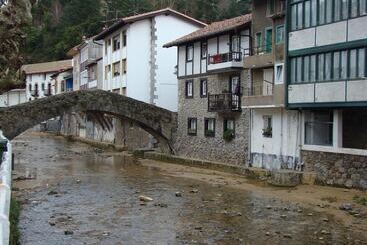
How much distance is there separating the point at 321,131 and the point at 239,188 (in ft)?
16.3

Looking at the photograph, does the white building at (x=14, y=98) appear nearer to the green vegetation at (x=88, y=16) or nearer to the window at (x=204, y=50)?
the green vegetation at (x=88, y=16)

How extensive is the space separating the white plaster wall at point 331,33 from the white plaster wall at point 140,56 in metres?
22.4

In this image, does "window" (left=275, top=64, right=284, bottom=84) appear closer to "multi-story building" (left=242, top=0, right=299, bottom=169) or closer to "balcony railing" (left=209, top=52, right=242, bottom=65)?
"multi-story building" (left=242, top=0, right=299, bottom=169)

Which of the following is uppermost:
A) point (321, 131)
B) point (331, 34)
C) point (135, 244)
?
point (331, 34)

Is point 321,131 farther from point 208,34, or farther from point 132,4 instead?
point 132,4

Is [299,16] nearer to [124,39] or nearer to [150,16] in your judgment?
[150,16]

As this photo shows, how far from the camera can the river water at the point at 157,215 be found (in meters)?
15.1

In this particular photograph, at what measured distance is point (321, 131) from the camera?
88.5 feet

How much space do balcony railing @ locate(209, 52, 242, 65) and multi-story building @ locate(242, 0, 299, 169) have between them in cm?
Result: 86

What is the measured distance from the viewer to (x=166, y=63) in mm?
45500

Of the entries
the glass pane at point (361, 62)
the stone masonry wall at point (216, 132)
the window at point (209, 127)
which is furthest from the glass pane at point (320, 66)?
the window at point (209, 127)

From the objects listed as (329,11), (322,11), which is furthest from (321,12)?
(329,11)

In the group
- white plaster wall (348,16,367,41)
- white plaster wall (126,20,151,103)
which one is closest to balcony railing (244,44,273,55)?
white plaster wall (348,16,367,41)

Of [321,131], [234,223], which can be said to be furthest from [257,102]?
[234,223]
